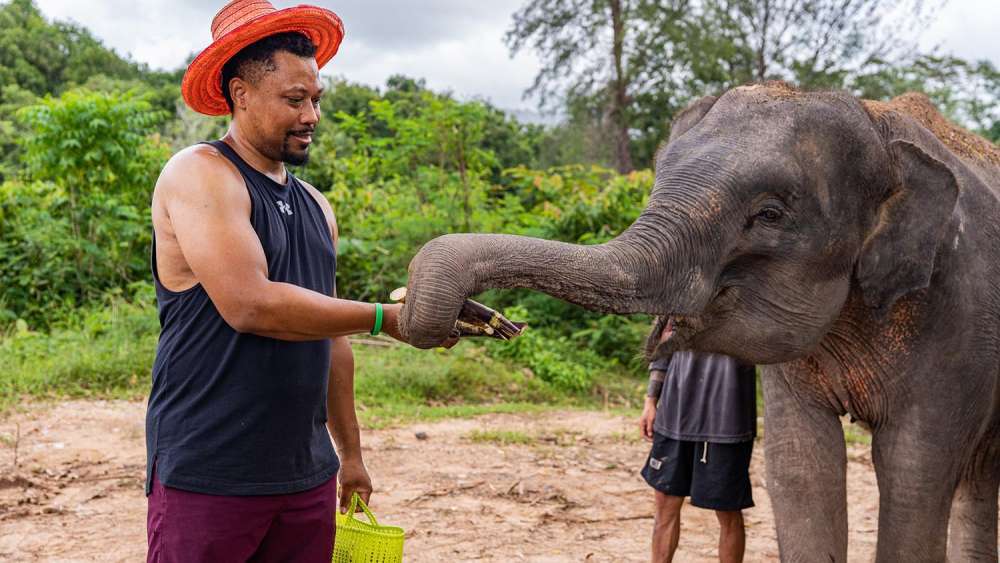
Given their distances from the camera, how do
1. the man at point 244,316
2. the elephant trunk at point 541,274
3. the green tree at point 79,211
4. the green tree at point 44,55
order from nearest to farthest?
1. the elephant trunk at point 541,274
2. the man at point 244,316
3. the green tree at point 79,211
4. the green tree at point 44,55

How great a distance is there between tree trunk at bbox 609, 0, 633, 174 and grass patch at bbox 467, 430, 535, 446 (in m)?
13.9

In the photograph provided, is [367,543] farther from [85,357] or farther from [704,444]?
[85,357]

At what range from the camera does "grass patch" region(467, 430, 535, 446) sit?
6.70 metres

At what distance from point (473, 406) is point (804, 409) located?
485 centimetres

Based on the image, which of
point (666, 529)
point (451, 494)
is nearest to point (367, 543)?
point (666, 529)

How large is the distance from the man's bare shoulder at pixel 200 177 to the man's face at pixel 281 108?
0.13 metres

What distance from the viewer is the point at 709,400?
3746 millimetres

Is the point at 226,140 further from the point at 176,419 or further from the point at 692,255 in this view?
the point at 692,255

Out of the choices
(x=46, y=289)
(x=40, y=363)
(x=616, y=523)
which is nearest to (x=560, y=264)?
(x=616, y=523)

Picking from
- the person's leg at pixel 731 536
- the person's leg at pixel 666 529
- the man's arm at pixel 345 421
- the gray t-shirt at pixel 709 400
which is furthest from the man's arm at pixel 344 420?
the person's leg at pixel 731 536

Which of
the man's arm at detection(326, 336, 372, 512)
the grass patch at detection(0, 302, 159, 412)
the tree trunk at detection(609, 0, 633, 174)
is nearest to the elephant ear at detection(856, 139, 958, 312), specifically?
the man's arm at detection(326, 336, 372, 512)

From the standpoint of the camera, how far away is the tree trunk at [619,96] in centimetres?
1992

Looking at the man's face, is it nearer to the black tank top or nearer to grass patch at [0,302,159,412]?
the black tank top

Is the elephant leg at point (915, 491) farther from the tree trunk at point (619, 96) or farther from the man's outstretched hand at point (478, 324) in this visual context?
the tree trunk at point (619, 96)
